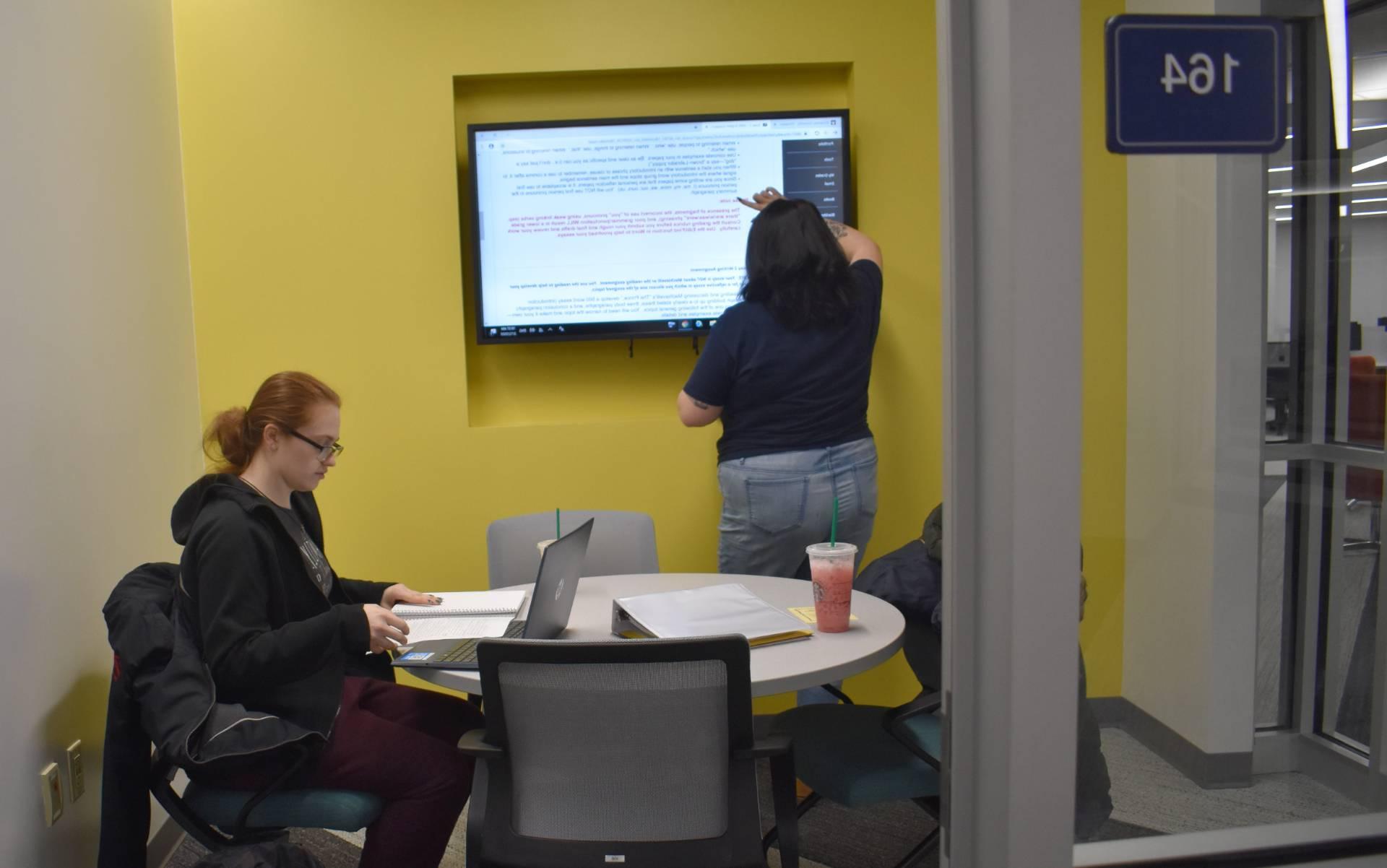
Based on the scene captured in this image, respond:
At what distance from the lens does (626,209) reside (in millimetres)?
3459

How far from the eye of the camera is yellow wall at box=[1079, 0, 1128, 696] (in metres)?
0.90

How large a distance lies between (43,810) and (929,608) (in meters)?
1.98

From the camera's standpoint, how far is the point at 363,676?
2.32 meters

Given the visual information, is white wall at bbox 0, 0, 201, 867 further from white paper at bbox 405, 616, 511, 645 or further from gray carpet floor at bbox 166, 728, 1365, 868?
gray carpet floor at bbox 166, 728, 1365, 868

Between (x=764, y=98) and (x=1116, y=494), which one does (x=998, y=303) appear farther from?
(x=764, y=98)

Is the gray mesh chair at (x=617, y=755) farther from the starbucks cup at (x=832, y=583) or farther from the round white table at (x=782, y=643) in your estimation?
the starbucks cup at (x=832, y=583)

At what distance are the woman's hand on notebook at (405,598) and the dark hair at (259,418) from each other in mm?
450

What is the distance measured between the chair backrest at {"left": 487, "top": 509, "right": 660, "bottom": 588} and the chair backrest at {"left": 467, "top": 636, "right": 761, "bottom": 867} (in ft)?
4.00

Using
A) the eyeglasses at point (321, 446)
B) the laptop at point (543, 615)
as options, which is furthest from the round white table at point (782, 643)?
the eyeglasses at point (321, 446)

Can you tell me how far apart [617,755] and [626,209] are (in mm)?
2251

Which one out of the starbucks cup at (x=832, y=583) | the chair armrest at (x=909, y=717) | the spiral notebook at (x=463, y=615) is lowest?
the chair armrest at (x=909, y=717)

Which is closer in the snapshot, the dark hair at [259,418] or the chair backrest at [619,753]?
the chair backrest at [619,753]

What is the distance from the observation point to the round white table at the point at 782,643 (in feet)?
5.90

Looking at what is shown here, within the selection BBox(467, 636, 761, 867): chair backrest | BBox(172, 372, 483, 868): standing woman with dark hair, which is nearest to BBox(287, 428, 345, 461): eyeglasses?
BBox(172, 372, 483, 868): standing woman with dark hair
